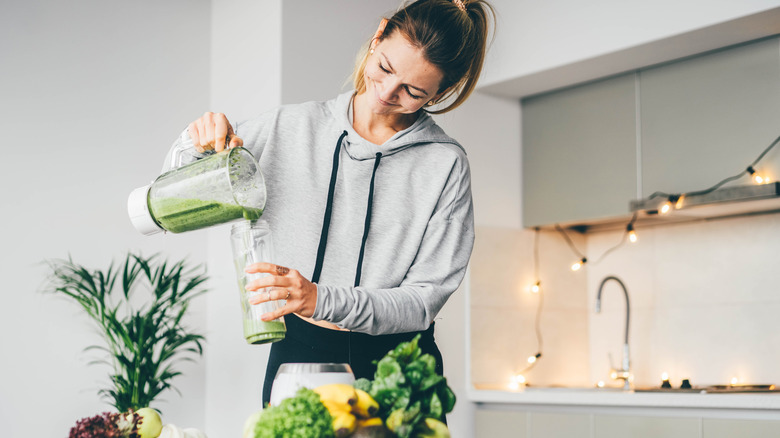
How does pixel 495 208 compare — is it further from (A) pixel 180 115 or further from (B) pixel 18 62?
(B) pixel 18 62

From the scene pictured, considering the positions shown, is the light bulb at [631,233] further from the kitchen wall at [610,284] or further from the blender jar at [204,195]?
the blender jar at [204,195]

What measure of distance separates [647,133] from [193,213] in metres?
2.52

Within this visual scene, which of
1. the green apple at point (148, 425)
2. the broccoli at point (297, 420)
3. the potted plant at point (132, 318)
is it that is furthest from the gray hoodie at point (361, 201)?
the potted plant at point (132, 318)

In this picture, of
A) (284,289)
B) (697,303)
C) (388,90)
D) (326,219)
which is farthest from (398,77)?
(697,303)

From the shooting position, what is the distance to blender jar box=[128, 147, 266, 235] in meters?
1.22

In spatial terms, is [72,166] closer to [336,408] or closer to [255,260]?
[255,260]

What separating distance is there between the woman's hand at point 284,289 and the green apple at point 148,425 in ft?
0.63

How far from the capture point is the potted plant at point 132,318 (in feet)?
9.48

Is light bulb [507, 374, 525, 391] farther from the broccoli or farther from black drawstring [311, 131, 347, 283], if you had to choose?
the broccoli

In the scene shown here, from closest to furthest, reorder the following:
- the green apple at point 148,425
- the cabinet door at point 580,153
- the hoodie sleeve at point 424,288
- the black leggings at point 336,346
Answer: the green apple at point 148,425 < the hoodie sleeve at point 424,288 < the black leggings at point 336,346 < the cabinet door at point 580,153

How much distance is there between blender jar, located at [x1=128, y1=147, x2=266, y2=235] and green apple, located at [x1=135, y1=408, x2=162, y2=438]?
0.33m

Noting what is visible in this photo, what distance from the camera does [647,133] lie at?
3350 mm

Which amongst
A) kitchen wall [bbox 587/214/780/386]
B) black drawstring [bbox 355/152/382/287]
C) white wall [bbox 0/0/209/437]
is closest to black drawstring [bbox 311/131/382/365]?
black drawstring [bbox 355/152/382/287]

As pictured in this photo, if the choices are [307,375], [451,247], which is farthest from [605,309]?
[307,375]
